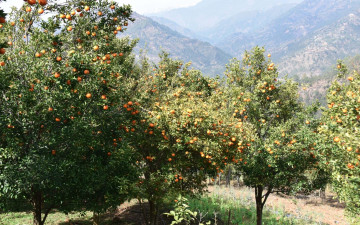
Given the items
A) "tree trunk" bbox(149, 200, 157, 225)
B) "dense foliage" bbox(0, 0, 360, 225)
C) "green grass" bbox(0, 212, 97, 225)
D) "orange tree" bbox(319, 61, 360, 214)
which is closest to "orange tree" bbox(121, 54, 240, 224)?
"dense foliage" bbox(0, 0, 360, 225)

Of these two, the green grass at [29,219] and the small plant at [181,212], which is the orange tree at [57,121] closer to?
the small plant at [181,212]

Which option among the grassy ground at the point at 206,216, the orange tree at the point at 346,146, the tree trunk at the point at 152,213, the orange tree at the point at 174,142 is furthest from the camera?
the grassy ground at the point at 206,216

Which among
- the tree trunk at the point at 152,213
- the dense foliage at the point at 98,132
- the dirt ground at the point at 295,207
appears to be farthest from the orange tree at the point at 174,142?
the dirt ground at the point at 295,207

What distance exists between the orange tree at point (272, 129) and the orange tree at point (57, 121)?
16.1 ft

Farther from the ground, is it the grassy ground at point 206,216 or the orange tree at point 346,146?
the orange tree at point 346,146

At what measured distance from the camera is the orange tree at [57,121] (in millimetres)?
5047

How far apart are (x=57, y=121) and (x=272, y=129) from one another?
8.40m

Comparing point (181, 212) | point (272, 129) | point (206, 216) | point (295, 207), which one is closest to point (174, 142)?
point (181, 212)

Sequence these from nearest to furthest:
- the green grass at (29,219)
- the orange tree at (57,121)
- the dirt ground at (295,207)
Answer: the orange tree at (57,121) < the green grass at (29,219) < the dirt ground at (295,207)

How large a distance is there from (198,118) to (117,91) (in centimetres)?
249

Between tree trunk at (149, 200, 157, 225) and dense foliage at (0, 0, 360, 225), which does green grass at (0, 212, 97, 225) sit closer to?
tree trunk at (149, 200, 157, 225)

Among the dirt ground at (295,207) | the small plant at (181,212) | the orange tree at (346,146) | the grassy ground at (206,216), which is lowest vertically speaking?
the dirt ground at (295,207)

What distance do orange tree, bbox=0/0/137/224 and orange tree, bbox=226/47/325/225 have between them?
4.92 m

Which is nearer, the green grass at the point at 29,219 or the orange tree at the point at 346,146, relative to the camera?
the orange tree at the point at 346,146
